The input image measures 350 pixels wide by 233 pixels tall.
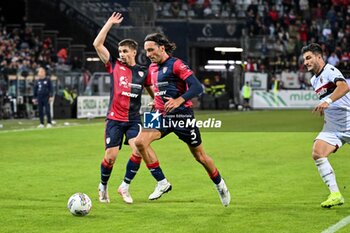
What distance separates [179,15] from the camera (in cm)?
4944

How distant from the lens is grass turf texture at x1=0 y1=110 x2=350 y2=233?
9844 mm

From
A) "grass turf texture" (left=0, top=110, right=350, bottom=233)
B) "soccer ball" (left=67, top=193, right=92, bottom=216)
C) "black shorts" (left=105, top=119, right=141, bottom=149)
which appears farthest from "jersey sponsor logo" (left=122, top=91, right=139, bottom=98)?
"soccer ball" (left=67, top=193, right=92, bottom=216)

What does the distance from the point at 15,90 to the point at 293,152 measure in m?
19.2

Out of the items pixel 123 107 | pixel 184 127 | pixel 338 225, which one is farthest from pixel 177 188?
pixel 338 225

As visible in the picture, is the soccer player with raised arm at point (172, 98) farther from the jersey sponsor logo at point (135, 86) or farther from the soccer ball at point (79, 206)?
the soccer ball at point (79, 206)

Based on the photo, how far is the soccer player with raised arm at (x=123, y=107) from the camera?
38.2 ft

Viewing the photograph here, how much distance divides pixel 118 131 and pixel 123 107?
0.34 m

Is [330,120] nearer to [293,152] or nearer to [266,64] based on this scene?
[293,152]

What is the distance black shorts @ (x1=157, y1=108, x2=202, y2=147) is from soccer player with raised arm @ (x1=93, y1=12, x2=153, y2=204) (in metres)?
0.72

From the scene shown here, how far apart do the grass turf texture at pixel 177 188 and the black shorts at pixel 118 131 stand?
822 millimetres

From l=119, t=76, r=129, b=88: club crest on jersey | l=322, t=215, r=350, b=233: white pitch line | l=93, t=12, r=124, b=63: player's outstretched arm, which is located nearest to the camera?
l=322, t=215, r=350, b=233: white pitch line

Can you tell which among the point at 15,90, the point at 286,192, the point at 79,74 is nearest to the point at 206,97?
the point at 79,74

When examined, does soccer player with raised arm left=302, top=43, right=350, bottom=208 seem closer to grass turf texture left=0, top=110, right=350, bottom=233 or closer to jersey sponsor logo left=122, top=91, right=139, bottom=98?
grass turf texture left=0, top=110, right=350, bottom=233

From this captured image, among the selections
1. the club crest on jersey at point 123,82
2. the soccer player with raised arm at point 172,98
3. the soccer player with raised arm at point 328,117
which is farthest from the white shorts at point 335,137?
the club crest on jersey at point 123,82
